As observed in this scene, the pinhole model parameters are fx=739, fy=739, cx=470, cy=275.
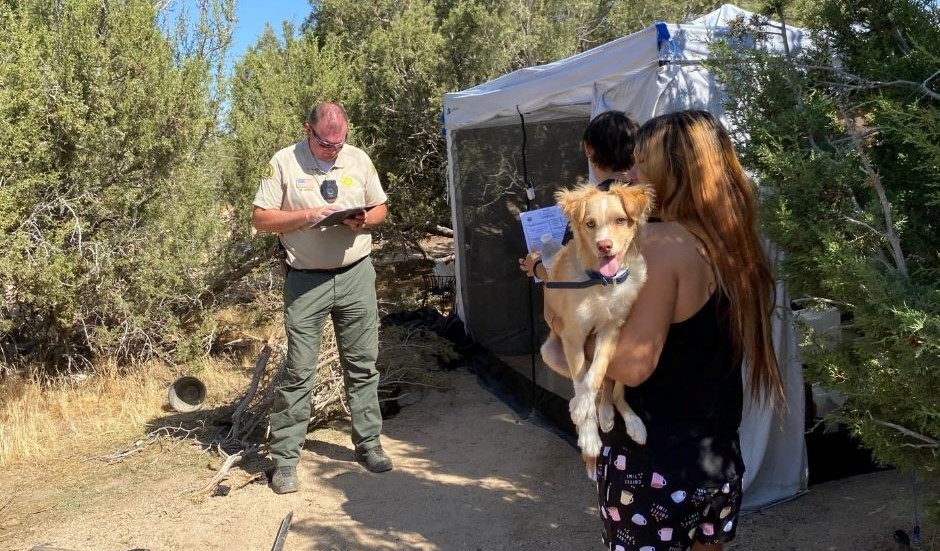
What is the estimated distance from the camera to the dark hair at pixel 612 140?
2752 mm

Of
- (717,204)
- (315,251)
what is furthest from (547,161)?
(717,204)

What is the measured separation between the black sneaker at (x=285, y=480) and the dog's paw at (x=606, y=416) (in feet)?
8.67

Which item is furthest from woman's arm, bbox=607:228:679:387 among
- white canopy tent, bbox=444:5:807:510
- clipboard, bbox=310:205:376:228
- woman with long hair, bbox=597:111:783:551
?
clipboard, bbox=310:205:376:228

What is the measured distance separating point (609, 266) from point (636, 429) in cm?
38

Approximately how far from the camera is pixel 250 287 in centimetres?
692

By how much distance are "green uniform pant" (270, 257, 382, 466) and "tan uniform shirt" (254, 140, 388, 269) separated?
0.11 metres

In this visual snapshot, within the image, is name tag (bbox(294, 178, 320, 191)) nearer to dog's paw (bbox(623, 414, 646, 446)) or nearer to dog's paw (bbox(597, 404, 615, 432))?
dog's paw (bbox(597, 404, 615, 432))

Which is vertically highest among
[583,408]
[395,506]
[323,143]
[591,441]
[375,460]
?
[323,143]

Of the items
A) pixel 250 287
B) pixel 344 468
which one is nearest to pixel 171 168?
pixel 250 287

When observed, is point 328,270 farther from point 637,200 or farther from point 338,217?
point 637,200

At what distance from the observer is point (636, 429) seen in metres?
1.72

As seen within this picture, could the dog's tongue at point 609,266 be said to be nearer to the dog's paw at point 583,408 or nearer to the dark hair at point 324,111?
the dog's paw at point 583,408

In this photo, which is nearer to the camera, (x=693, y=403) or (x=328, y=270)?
(x=693, y=403)

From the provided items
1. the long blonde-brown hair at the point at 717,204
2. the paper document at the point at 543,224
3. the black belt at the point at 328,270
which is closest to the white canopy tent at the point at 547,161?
the paper document at the point at 543,224
